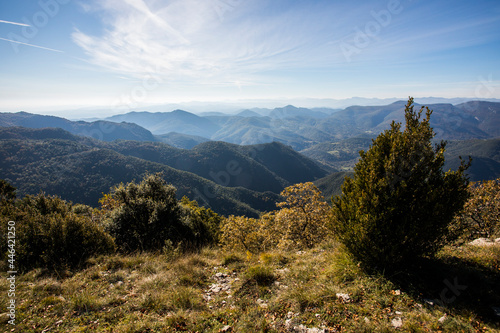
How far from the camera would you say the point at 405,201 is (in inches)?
236

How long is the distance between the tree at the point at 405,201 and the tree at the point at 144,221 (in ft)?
34.5

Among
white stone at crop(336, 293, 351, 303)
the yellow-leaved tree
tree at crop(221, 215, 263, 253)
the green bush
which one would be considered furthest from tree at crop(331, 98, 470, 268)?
tree at crop(221, 215, 263, 253)

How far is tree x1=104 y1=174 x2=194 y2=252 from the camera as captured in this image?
12.7 metres

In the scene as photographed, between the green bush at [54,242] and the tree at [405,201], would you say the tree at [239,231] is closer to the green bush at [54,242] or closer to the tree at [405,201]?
the green bush at [54,242]

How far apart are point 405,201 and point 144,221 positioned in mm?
14018

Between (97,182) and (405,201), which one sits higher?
(405,201)

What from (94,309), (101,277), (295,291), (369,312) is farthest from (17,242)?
(369,312)

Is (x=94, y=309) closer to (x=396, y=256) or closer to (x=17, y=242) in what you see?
(x=17, y=242)

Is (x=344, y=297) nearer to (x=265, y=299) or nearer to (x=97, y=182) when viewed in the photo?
(x=265, y=299)

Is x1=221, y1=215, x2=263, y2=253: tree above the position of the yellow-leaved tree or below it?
below

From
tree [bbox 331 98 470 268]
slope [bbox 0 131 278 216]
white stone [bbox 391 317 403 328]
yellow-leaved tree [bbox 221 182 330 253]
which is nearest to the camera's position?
white stone [bbox 391 317 403 328]

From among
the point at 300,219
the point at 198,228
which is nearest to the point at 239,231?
the point at 198,228

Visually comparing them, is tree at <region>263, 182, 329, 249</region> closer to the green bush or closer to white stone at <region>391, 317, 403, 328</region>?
white stone at <region>391, 317, 403, 328</region>

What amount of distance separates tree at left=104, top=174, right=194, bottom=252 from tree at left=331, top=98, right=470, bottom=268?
34.5 feet
